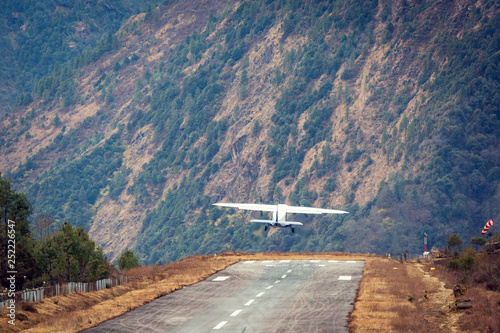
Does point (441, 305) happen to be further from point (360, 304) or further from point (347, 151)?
point (347, 151)

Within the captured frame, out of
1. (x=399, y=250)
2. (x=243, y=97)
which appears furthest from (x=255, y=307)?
(x=243, y=97)

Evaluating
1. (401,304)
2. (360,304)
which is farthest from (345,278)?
(401,304)

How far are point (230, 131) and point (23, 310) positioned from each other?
162046mm

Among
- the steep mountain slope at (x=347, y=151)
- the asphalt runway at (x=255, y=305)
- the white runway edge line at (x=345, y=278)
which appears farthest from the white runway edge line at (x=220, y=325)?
the steep mountain slope at (x=347, y=151)

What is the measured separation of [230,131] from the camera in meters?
190

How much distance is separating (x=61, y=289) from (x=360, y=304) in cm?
1466

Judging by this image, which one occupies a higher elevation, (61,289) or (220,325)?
(61,289)

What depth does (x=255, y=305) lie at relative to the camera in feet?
105

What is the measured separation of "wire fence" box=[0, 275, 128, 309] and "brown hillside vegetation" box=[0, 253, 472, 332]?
0.61 metres

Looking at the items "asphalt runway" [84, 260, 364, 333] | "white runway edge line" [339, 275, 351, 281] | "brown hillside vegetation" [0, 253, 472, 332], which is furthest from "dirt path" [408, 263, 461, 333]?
"white runway edge line" [339, 275, 351, 281]

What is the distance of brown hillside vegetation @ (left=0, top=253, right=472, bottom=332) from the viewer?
88.1 ft

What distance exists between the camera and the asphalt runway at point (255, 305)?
26922 mm

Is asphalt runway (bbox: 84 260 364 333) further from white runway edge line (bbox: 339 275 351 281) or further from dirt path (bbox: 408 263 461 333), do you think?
dirt path (bbox: 408 263 461 333)

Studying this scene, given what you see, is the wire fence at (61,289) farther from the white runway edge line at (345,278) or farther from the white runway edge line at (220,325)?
the white runway edge line at (345,278)
